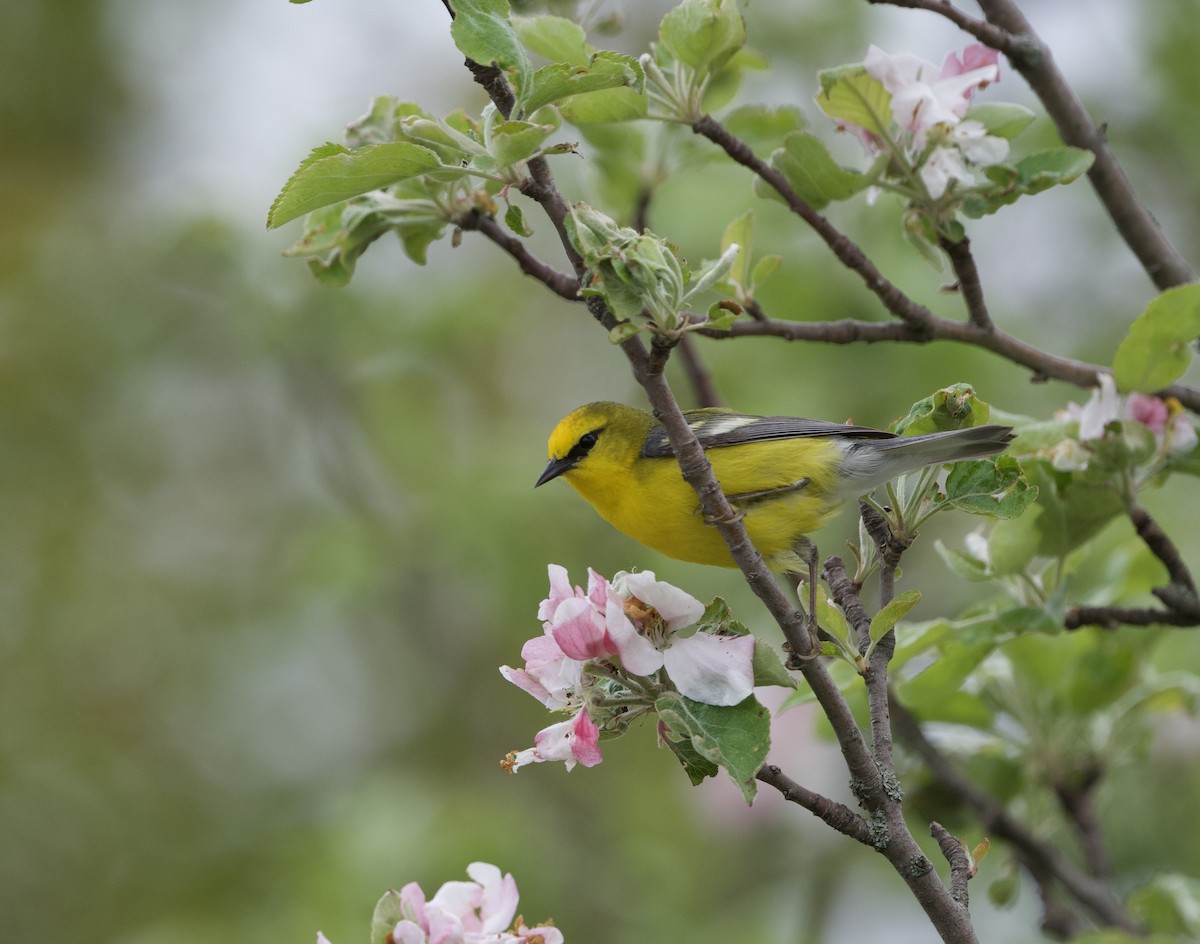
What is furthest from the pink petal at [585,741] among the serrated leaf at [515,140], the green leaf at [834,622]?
the serrated leaf at [515,140]

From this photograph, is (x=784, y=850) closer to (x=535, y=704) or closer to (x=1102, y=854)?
(x=535, y=704)

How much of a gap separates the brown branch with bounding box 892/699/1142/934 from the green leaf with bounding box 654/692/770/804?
1.54m

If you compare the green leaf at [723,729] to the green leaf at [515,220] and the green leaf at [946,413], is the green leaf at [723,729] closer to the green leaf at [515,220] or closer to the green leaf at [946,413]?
the green leaf at [946,413]

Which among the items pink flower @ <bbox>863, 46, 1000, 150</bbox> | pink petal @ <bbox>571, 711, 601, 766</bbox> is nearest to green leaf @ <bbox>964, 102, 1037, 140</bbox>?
pink flower @ <bbox>863, 46, 1000, 150</bbox>

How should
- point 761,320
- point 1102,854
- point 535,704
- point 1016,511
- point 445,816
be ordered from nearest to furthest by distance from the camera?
point 1016,511 → point 761,320 → point 1102,854 → point 445,816 → point 535,704

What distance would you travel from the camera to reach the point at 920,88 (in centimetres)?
252

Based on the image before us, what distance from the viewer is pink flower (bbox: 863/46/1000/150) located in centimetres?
251

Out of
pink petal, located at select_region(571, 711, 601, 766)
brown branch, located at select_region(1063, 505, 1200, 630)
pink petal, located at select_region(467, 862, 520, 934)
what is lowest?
brown branch, located at select_region(1063, 505, 1200, 630)

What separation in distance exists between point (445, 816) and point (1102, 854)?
230 centimetres

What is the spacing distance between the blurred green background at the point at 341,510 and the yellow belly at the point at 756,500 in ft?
3.32

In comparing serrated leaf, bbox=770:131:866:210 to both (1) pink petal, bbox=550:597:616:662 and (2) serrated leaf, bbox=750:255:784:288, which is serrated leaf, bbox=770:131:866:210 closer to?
(2) serrated leaf, bbox=750:255:784:288

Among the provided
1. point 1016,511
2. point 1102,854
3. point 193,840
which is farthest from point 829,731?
point 193,840

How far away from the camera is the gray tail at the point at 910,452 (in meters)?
2.32

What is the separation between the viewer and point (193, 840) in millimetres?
→ 7852
